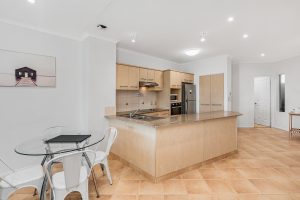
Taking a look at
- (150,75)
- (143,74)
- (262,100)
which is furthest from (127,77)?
(262,100)

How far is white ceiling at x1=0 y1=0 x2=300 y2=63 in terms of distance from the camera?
2.23m

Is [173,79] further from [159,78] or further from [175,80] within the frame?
[159,78]

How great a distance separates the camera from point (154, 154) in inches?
93.3

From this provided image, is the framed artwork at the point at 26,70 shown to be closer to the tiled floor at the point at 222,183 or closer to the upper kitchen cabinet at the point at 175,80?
the tiled floor at the point at 222,183

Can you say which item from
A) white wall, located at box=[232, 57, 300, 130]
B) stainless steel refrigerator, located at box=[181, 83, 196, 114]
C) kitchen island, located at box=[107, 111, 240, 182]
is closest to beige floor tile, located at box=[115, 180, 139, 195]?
kitchen island, located at box=[107, 111, 240, 182]

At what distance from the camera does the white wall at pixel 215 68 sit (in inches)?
185

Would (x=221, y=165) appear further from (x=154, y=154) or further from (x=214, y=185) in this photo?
(x=154, y=154)

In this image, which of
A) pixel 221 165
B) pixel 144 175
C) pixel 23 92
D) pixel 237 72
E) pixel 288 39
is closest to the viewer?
pixel 144 175

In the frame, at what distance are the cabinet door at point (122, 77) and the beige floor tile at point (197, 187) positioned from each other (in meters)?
2.45

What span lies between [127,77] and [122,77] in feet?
0.48

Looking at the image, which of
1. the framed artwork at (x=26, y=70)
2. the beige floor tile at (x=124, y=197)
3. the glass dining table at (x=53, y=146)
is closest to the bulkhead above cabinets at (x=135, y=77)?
the framed artwork at (x=26, y=70)

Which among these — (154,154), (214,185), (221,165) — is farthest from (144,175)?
(221,165)

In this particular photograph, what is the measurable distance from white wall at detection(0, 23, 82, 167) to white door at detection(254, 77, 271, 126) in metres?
6.96

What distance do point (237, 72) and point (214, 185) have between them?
5328 millimetres
